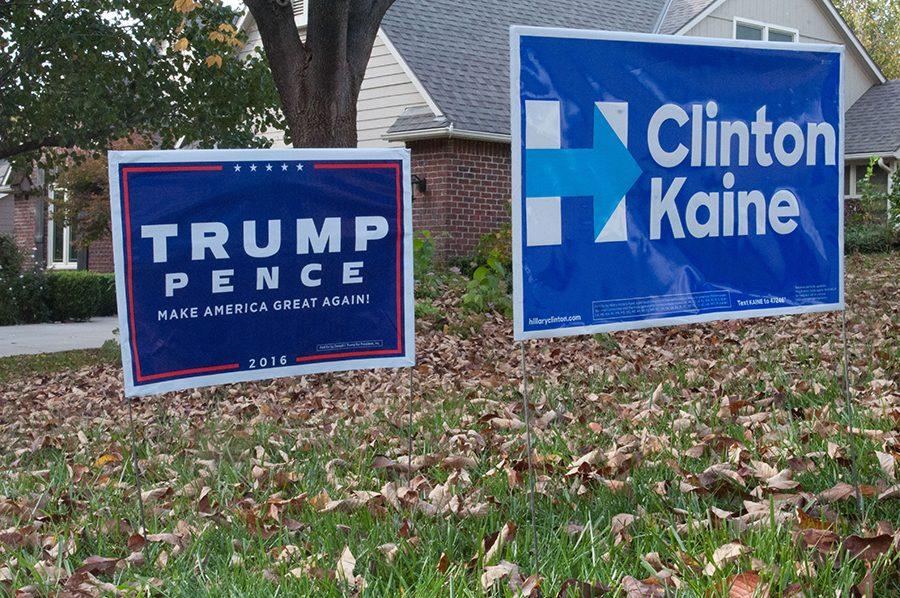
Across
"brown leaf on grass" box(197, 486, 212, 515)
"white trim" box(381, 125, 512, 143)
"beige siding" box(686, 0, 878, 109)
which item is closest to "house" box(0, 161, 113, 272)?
"white trim" box(381, 125, 512, 143)

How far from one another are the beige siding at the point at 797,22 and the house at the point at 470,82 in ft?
0.11

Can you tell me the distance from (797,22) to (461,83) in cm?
1122

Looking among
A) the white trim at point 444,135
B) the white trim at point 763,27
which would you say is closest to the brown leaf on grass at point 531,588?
the white trim at point 444,135

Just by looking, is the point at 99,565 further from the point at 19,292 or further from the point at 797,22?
the point at 797,22

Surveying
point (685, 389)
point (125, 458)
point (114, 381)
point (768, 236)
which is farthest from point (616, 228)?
point (114, 381)

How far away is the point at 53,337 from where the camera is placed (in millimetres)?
17453

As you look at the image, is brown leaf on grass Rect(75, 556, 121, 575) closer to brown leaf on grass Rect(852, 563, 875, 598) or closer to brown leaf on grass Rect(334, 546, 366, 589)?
brown leaf on grass Rect(334, 546, 366, 589)

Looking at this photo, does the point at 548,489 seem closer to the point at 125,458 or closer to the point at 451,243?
the point at 125,458

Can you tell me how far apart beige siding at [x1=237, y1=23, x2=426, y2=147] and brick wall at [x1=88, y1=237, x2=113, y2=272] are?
10.00 meters

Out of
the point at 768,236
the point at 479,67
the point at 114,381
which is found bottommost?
the point at 114,381

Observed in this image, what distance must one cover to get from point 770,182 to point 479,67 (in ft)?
50.7

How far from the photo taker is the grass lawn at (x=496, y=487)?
3219 mm

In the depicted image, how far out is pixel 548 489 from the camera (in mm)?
4234

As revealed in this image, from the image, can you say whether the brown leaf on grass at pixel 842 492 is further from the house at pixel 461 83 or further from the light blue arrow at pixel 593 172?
the house at pixel 461 83
